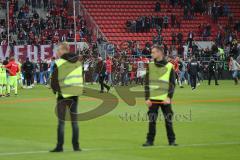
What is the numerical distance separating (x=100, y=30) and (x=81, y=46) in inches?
228

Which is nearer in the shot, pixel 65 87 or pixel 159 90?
pixel 65 87

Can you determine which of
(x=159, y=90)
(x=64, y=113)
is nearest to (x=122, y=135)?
(x=159, y=90)

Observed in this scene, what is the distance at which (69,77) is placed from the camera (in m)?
15.4

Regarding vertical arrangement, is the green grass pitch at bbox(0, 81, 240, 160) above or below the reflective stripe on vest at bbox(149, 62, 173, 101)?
below

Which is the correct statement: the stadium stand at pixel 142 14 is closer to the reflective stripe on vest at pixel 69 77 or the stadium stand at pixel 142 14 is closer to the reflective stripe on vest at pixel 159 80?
the reflective stripe on vest at pixel 159 80

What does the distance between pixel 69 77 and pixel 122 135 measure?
3.97 m

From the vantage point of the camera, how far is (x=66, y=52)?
15.2 metres

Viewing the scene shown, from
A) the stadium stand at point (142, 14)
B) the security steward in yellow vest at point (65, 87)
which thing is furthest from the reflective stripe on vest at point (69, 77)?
the stadium stand at point (142, 14)

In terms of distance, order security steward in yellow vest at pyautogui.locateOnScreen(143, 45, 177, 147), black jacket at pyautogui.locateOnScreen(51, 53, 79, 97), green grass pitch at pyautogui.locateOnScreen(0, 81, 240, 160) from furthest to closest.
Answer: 1. security steward in yellow vest at pyautogui.locateOnScreen(143, 45, 177, 147)
2. black jacket at pyautogui.locateOnScreen(51, 53, 79, 97)
3. green grass pitch at pyautogui.locateOnScreen(0, 81, 240, 160)

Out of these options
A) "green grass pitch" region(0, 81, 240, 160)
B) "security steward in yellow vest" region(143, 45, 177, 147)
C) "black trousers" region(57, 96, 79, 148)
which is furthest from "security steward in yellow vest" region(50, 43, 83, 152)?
"security steward in yellow vest" region(143, 45, 177, 147)

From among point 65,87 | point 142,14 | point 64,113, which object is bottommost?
point 64,113

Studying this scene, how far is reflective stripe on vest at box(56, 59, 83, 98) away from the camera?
15086mm

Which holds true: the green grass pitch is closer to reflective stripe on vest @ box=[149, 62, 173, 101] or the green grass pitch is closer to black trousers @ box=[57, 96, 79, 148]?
black trousers @ box=[57, 96, 79, 148]

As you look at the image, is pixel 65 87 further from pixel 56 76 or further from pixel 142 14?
pixel 142 14
